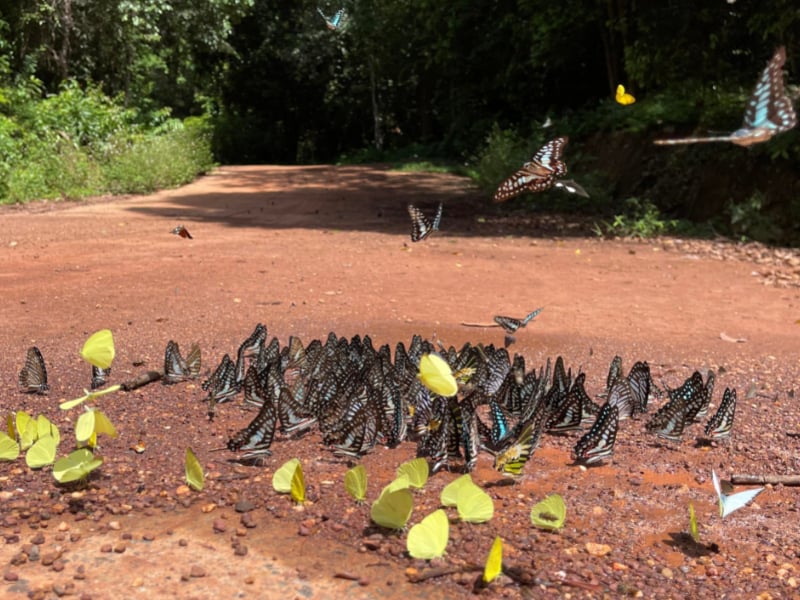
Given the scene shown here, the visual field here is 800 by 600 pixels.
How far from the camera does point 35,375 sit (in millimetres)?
3771

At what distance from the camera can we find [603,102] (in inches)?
613

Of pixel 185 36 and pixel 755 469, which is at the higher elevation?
pixel 185 36

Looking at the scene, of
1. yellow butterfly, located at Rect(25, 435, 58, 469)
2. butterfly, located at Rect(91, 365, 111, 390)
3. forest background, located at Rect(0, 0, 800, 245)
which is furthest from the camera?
forest background, located at Rect(0, 0, 800, 245)

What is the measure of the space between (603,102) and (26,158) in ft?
33.6

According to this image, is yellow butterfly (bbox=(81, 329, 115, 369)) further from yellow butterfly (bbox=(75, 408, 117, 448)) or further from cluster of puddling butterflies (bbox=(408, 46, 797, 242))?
cluster of puddling butterflies (bbox=(408, 46, 797, 242))

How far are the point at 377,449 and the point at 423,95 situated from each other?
1135 inches

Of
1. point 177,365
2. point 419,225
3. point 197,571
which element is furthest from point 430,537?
point 419,225

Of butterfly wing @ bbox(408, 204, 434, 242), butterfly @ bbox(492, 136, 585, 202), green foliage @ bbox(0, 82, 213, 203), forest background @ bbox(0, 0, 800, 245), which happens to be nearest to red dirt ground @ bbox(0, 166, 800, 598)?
butterfly @ bbox(492, 136, 585, 202)

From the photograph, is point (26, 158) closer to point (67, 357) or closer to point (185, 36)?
point (185, 36)

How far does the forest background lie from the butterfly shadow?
14.4 ft

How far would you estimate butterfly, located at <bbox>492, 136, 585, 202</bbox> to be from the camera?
3391 millimetres

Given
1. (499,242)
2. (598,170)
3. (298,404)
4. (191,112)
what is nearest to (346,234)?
(499,242)

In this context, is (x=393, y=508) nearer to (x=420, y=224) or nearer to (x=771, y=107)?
(x=771, y=107)

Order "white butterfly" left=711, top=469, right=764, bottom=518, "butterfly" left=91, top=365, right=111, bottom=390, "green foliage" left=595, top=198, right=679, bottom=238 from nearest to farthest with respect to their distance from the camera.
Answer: "white butterfly" left=711, top=469, right=764, bottom=518 < "butterfly" left=91, top=365, right=111, bottom=390 < "green foliage" left=595, top=198, right=679, bottom=238
